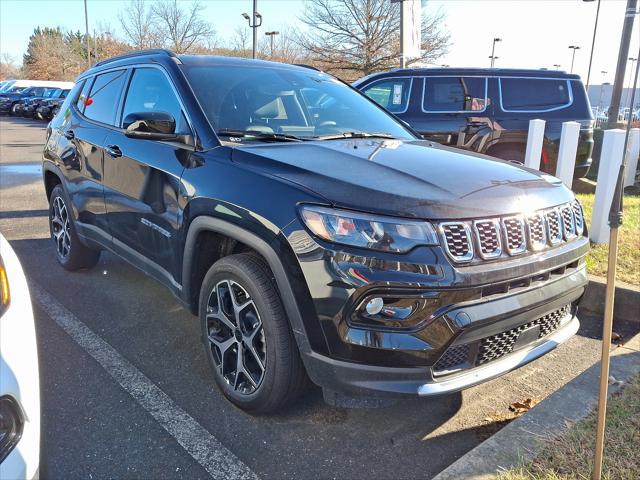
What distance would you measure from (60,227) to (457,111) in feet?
18.3

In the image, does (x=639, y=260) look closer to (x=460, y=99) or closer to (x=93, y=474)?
(x=460, y=99)

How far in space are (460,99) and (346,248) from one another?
6.52 meters

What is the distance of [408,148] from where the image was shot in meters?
3.21

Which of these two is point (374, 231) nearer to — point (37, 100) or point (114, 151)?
point (114, 151)

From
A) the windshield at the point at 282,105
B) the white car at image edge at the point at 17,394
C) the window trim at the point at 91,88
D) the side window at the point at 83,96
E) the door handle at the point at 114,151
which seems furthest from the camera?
the side window at the point at 83,96

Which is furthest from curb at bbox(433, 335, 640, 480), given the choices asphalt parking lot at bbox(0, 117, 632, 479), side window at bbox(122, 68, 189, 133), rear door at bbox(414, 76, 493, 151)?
rear door at bbox(414, 76, 493, 151)

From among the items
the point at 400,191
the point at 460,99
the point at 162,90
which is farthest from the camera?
the point at 460,99

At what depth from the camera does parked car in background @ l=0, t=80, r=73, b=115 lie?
32.6m

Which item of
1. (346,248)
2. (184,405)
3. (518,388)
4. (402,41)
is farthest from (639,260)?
(402,41)

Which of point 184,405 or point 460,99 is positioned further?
point 460,99

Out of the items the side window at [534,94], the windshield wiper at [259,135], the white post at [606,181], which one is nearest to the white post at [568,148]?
the white post at [606,181]

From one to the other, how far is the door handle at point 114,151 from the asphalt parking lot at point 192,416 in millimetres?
1196

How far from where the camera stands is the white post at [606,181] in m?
5.34

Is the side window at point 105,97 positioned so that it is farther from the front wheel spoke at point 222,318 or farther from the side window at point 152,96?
the front wheel spoke at point 222,318
